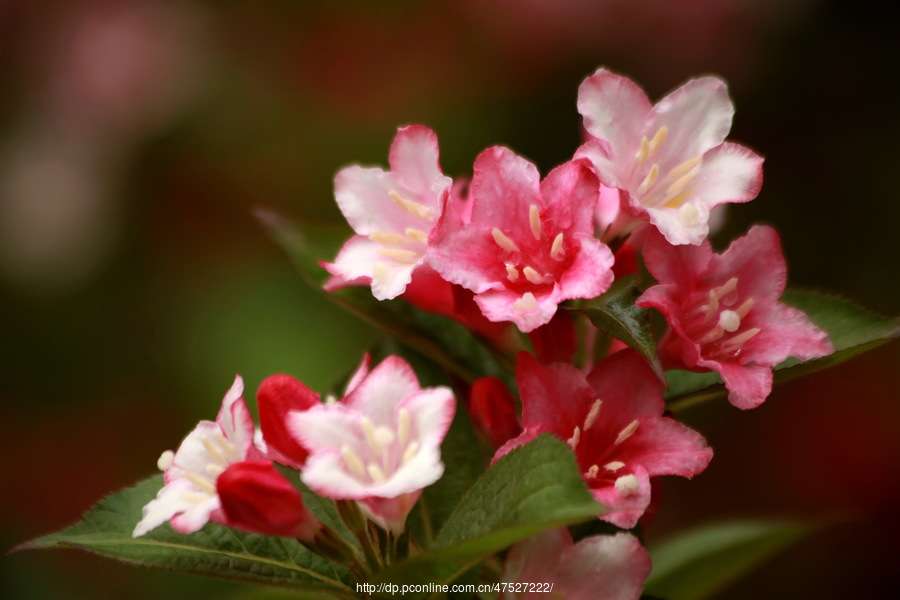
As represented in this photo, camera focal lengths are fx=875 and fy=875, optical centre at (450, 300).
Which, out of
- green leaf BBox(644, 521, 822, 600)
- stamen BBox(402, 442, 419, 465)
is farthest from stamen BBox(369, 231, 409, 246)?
green leaf BBox(644, 521, 822, 600)

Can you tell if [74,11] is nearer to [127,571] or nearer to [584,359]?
[127,571]

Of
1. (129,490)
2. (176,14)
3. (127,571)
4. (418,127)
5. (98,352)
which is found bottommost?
(127,571)

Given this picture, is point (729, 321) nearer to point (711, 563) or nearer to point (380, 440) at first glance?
point (380, 440)

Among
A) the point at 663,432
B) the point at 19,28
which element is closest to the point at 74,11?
the point at 19,28

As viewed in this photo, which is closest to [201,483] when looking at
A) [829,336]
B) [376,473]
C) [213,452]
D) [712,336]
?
[213,452]

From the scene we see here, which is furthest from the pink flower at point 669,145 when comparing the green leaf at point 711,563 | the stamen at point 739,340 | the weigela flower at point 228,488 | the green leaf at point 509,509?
the green leaf at point 711,563

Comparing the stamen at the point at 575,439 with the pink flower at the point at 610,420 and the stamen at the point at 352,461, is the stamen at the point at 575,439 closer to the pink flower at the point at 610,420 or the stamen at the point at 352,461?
the pink flower at the point at 610,420
